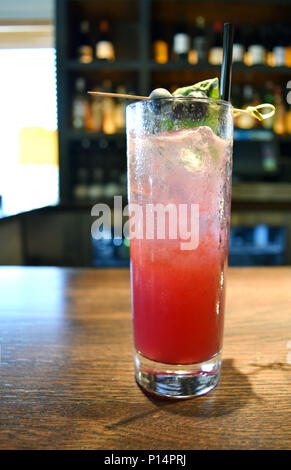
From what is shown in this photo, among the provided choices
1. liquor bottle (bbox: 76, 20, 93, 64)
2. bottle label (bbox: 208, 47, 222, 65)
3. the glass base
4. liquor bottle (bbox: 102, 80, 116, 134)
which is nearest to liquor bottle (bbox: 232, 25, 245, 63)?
bottle label (bbox: 208, 47, 222, 65)

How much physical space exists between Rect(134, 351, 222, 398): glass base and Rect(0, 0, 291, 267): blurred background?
7.28 feet

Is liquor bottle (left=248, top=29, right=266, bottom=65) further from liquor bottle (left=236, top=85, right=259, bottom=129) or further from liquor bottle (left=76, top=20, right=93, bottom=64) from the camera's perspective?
Result: liquor bottle (left=76, top=20, right=93, bottom=64)

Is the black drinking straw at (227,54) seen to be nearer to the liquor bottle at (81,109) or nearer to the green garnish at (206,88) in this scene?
the green garnish at (206,88)

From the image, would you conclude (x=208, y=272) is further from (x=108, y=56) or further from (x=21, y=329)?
(x=108, y=56)

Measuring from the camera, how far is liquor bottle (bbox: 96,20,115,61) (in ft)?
9.66

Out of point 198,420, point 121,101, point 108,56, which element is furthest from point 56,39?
point 198,420

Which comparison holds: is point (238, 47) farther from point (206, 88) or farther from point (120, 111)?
point (206, 88)

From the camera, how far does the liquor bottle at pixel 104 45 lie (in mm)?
2943

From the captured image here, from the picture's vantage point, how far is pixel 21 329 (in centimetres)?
71

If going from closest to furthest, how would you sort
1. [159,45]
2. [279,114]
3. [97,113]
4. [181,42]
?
[181,42], [159,45], [97,113], [279,114]

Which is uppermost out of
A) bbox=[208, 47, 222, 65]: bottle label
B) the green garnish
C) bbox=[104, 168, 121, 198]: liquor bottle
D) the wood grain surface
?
bbox=[208, 47, 222, 65]: bottle label

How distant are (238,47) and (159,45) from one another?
0.64m

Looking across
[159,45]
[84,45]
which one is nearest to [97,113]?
[84,45]

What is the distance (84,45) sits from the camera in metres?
3.12
